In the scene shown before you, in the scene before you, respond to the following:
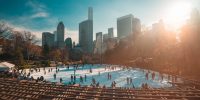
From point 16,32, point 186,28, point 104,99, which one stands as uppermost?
point 16,32

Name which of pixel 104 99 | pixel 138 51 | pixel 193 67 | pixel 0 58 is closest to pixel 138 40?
pixel 138 51

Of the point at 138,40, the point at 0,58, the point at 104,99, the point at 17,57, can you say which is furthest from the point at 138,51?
the point at 104,99

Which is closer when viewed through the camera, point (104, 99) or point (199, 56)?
point (104, 99)

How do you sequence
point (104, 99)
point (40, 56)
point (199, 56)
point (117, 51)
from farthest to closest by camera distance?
point (40, 56) < point (117, 51) < point (199, 56) < point (104, 99)

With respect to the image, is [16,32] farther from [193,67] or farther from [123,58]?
[193,67]

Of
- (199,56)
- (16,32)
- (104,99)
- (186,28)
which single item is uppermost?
(16,32)

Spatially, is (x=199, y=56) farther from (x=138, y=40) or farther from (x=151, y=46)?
(x=138, y=40)

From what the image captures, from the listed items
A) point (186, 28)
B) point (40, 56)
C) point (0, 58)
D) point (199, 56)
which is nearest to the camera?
point (199, 56)

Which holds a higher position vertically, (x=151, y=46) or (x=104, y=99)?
(x=151, y=46)

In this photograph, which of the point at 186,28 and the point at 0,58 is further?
the point at 0,58
